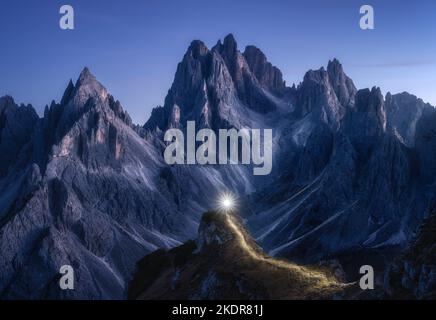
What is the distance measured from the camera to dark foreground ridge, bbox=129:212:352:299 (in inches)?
2409

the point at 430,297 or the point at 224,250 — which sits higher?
the point at 224,250

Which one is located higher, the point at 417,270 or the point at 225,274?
the point at 225,274

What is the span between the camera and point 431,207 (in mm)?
59844

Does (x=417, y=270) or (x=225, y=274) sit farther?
(x=225, y=274)

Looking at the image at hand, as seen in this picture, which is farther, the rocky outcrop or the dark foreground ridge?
the dark foreground ridge

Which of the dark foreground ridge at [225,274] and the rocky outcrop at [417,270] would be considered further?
the dark foreground ridge at [225,274]

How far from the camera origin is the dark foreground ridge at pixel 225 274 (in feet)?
201

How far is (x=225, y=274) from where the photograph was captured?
6538cm
